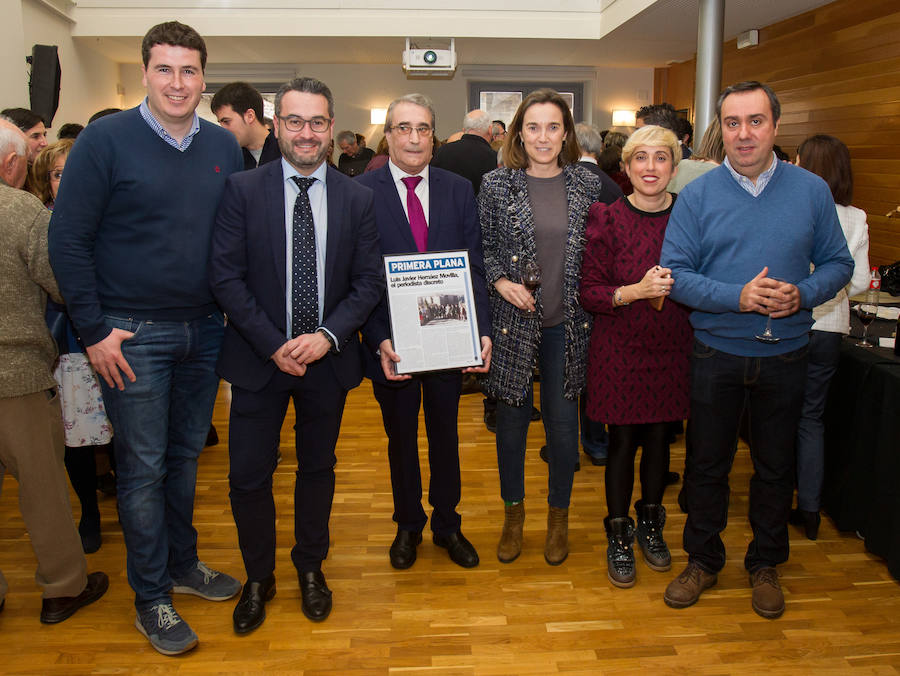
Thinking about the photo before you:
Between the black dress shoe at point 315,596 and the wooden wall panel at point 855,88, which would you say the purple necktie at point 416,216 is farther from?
the wooden wall panel at point 855,88

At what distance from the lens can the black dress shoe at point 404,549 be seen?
285 centimetres

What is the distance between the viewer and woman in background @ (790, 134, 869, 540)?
2867 millimetres

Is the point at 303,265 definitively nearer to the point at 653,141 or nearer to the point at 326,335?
the point at 326,335

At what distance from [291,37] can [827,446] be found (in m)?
8.67

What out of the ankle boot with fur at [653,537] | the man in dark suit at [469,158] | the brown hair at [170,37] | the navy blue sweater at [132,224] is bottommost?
the ankle boot with fur at [653,537]

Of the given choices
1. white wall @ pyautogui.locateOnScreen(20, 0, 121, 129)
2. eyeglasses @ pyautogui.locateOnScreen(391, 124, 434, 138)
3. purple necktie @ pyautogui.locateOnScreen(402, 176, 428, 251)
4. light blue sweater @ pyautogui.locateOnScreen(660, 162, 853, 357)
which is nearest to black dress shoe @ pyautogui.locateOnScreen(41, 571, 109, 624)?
purple necktie @ pyautogui.locateOnScreen(402, 176, 428, 251)

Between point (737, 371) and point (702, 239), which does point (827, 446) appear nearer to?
point (737, 371)

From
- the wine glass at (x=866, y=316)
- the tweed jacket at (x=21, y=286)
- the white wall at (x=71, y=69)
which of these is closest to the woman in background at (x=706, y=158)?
the wine glass at (x=866, y=316)

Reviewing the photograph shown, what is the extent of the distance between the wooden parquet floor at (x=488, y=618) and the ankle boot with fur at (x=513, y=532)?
5 cm

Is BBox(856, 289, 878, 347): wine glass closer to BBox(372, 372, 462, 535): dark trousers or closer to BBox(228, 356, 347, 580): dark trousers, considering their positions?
BBox(372, 372, 462, 535): dark trousers

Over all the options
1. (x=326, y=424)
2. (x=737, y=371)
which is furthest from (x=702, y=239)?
(x=326, y=424)

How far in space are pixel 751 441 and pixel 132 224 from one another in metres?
2.22

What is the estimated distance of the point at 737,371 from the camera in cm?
240

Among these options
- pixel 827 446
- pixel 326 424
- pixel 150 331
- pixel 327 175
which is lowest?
pixel 827 446
